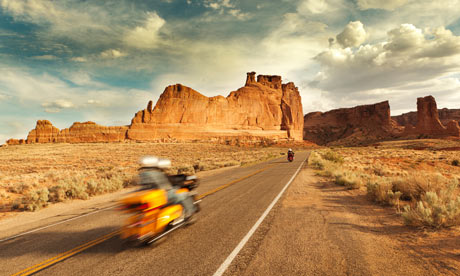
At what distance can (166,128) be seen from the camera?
3799 inches

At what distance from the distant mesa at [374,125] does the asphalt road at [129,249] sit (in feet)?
390

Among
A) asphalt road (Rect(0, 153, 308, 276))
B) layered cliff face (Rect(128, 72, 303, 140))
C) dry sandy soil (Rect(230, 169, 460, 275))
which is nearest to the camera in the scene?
dry sandy soil (Rect(230, 169, 460, 275))

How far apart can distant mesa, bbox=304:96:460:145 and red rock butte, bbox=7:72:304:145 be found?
39.1 metres

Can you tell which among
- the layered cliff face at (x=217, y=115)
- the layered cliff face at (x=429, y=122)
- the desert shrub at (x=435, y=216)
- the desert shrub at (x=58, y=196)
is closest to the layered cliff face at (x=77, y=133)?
the layered cliff face at (x=217, y=115)

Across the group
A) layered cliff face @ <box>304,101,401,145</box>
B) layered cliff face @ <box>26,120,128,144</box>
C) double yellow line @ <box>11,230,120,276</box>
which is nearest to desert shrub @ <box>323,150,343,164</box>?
double yellow line @ <box>11,230,120,276</box>

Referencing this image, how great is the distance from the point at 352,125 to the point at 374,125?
13847 millimetres

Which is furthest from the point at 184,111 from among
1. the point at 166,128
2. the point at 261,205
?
the point at 261,205

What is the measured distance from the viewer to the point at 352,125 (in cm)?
14688

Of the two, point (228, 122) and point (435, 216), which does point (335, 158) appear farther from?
point (228, 122)

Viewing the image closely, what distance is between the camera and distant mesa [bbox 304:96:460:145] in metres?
97.2

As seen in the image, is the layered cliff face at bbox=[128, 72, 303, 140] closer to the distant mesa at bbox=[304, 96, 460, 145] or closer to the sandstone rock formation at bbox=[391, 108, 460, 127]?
the distant mesa at bbox=[304, 96, 460, 145]

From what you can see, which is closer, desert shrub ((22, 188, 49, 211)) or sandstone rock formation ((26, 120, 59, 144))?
desert shrub ((22, 188, 49, 211))

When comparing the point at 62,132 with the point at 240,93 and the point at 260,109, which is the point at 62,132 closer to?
the point at 240,93

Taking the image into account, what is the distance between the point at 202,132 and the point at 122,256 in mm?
92893
